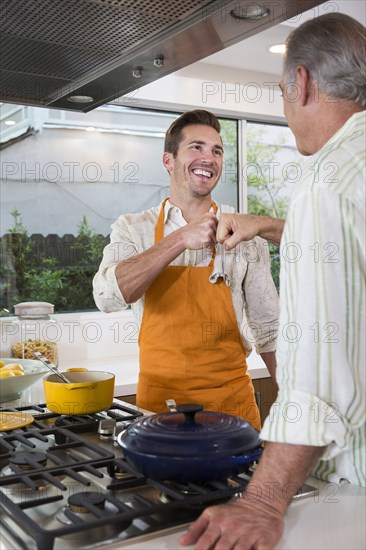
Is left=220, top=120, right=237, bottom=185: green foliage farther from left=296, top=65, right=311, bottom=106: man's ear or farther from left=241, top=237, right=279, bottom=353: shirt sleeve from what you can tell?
left=296, top=65, right=311, bottom=106: man's ear

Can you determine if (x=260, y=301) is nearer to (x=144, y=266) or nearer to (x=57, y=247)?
(x=144, y=266)

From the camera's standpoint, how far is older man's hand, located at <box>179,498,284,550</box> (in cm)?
83

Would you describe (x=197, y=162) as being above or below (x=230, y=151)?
below

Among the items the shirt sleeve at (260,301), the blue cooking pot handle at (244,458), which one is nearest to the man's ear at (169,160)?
the shirt sleeve at (260,301)

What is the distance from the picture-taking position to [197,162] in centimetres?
221

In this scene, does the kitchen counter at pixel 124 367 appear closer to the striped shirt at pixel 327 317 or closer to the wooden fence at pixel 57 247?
the wooden fence at pixel 57 247

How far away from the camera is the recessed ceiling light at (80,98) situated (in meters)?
1.84

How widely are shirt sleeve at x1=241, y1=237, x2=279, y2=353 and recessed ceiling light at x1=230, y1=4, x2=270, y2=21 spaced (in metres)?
1.02

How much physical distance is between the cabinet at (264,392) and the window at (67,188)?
982 mm

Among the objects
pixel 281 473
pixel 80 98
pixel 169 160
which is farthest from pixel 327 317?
pixel 169 160

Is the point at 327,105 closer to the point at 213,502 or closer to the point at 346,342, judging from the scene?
the point at 346,342

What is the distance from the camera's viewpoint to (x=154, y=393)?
78.4 inches

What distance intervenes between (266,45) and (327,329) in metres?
2.31

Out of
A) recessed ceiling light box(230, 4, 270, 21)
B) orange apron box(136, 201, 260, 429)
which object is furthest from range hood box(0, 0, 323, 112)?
orange apron box(136, 201, 260, 429)
